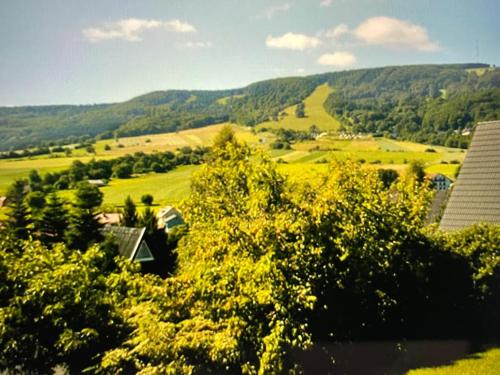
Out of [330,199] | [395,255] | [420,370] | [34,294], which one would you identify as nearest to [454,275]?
[395,255]

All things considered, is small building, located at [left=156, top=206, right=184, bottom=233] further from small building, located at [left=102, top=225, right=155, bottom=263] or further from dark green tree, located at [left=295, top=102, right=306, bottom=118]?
dark green tree, located at [left=295, top=102, right=306, bottom=118]

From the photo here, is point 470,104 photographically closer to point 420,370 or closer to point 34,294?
point 420,370

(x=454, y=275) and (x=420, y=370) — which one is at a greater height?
(x=454, y=275)

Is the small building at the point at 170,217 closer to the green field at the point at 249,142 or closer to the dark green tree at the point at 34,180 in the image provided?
the green field at the point at 249,142

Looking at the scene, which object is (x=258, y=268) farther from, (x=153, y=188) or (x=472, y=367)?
(x=153, y=188)

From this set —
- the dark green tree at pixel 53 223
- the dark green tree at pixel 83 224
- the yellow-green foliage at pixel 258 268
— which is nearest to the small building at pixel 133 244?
the dark green tree at pixel 83 224

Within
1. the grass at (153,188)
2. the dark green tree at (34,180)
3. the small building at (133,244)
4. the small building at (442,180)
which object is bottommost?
the small building at (442,180)
